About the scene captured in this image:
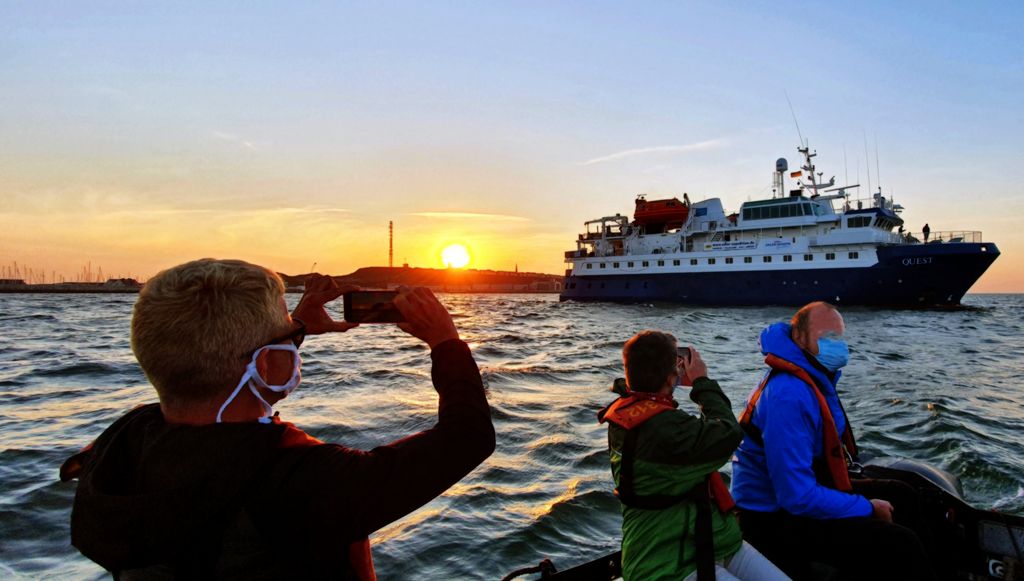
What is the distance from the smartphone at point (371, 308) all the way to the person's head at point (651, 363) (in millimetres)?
1406

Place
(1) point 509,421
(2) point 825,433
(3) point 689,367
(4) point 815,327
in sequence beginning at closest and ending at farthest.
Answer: (3) point 689,367, (2) point 825,433, (4) point 815,327, (1) point 509,421

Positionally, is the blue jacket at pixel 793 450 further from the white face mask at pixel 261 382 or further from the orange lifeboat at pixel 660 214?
the orange lifeboat at pixel 660 214

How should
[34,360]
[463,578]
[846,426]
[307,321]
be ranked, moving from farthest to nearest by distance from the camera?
[34,360], [463,578], [846,426], [307,321]

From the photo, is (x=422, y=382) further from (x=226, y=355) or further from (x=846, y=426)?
(x=226, y=355)

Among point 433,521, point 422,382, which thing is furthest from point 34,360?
point 433,521

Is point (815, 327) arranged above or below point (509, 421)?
above

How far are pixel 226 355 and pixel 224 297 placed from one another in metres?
0.14

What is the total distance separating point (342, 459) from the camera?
4.64ft

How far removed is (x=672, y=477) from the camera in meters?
2.66

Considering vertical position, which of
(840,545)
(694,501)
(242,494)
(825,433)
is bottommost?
(840,545)

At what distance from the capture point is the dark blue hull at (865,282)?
36.2 metres

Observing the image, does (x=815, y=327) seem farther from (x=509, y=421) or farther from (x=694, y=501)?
(x=509, y=421)

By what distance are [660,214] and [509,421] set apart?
42.3 meters

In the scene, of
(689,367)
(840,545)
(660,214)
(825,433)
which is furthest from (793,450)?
(660,214)
